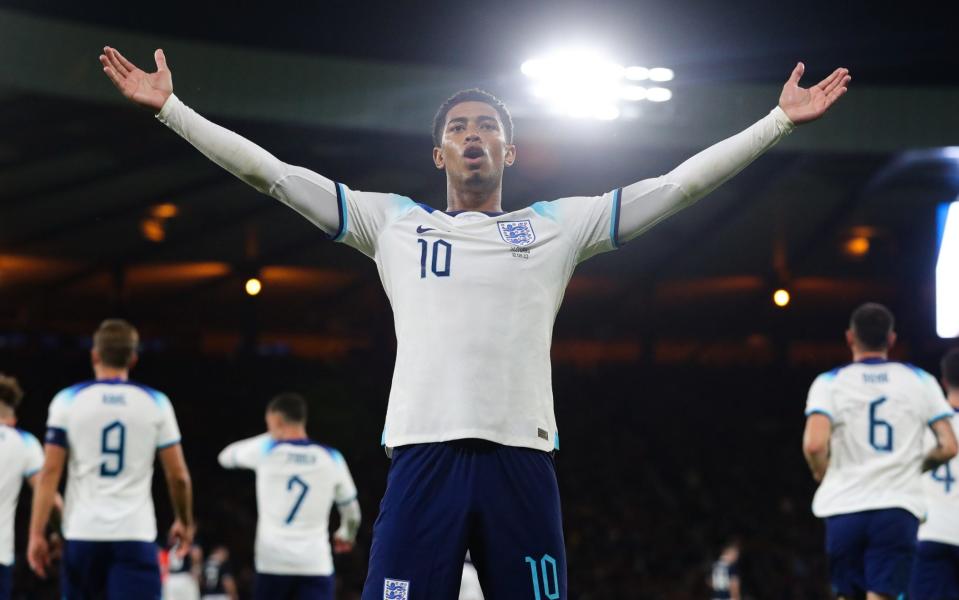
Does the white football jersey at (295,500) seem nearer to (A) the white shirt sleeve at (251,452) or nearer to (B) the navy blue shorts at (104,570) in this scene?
(A) the white shirt sleeve at (251,452)

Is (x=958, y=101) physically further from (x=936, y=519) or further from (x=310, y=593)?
(x=310, y=593)

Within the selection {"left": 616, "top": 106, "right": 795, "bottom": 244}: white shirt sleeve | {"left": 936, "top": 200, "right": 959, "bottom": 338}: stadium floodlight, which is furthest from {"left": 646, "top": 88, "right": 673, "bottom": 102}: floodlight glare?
{"left": 616, "top": 106, "right": 795, "bottom": 244}: white shirt sleeve

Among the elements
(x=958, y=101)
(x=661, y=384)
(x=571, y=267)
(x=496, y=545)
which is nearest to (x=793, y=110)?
(x=571, y=267)

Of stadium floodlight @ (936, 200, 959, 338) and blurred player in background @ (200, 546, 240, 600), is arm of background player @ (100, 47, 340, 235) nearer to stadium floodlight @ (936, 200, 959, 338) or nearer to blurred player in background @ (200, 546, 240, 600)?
blurred player in background @ (200, 546, 240, 600)

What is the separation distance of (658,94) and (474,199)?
45.4ft

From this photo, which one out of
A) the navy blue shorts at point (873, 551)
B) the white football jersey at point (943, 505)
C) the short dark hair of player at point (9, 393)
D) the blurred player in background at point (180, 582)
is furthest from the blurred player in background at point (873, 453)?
the blurred player in background at point (180, 582)

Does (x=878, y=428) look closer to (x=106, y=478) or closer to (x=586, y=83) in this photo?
(x=106, y=478)

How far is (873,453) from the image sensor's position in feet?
20.6

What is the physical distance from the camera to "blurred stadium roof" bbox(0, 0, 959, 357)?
48.6 feet

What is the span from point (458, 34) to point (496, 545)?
42.9ft

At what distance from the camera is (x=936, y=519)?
7.04 m

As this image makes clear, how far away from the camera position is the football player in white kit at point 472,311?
118 inches

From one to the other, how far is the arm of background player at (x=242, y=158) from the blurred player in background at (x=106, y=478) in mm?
2865

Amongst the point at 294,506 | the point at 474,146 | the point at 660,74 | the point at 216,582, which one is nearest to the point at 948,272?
the point at 660,74
